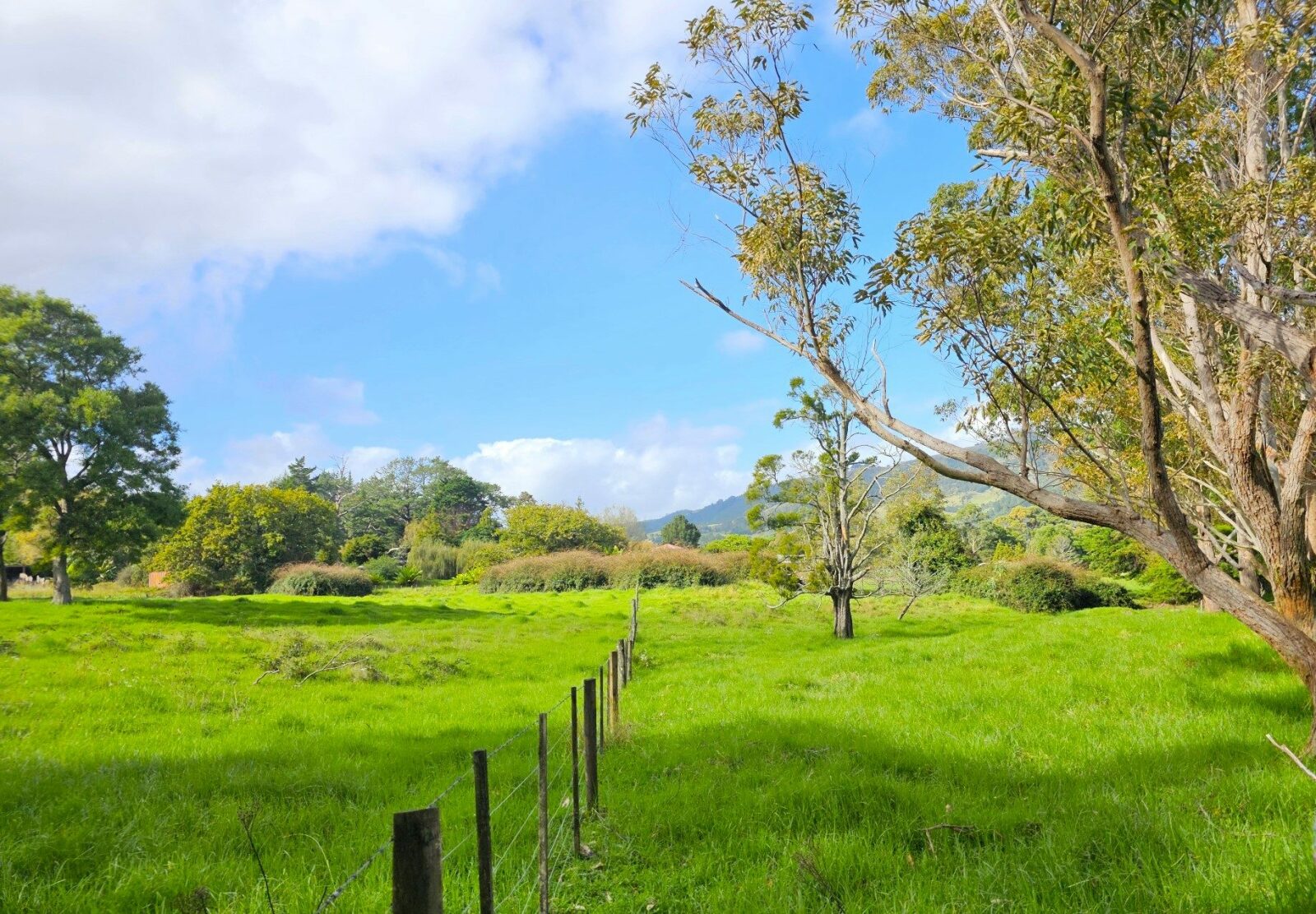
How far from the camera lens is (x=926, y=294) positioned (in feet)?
31.6

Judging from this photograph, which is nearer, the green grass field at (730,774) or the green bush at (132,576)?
the green grass field at (730,774)

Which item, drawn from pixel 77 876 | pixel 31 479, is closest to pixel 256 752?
pixel 77 876

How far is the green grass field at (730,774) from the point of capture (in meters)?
5.47

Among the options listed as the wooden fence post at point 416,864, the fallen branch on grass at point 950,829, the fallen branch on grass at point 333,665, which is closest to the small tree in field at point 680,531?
the fallen branch on grass at point 333,665

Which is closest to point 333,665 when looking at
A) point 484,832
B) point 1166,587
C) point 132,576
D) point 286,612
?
point 286,612

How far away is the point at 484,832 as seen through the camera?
376cm

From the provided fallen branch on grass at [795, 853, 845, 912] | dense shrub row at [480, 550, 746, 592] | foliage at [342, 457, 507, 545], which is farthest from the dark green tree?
fallen branch on grass at [795, 853, 845, 912]

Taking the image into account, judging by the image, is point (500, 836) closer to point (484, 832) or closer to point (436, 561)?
point (484, 832)

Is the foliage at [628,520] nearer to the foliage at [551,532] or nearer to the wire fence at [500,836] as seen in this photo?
the foliage at [551,532]

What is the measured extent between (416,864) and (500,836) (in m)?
4.68

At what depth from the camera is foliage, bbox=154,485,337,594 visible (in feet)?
169

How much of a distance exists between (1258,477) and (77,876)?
12.6 meters

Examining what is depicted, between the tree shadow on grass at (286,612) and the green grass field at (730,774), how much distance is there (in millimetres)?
8617

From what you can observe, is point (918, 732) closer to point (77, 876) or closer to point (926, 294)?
point (926, 294)
